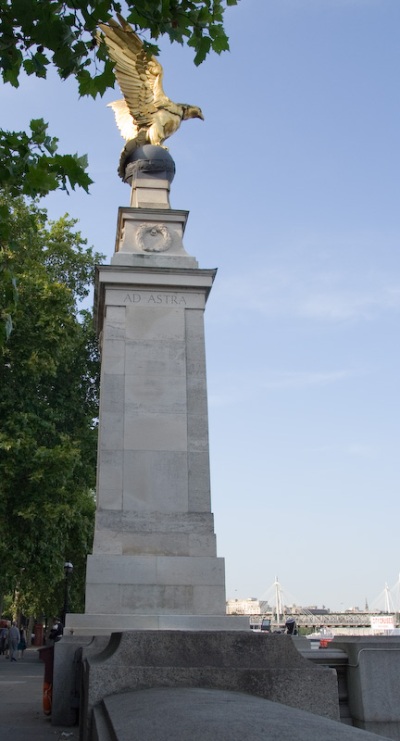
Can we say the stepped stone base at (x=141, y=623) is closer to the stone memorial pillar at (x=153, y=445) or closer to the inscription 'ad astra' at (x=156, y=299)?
the stone memorial pillar at (x=153, y=445)

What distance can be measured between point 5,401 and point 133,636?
54.4 ft

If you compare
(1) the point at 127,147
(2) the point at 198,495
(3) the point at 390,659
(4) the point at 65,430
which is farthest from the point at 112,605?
(4) the point at 65,430

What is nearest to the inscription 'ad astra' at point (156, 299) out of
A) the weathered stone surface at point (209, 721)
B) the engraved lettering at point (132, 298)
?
the engraved lettering at point (132, 298)

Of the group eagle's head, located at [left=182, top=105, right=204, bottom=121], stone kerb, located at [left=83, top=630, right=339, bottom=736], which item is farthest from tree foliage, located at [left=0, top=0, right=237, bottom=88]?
eagle's head, located at [left=182, top=105, right=204, bottom=121]

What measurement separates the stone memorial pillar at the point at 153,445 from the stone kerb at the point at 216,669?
4.94 meters

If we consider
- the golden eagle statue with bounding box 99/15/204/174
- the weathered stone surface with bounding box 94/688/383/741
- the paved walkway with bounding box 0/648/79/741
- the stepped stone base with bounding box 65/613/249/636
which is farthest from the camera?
the golden eagle statue with bounding box 99/15/204/174

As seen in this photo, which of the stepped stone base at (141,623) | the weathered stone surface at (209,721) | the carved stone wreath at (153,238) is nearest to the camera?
the weathered stone surface at (209,721)

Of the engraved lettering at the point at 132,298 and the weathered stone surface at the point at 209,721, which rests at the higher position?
the engraved lettering at the point at 132,298

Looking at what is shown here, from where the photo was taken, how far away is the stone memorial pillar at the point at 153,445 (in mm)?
11008

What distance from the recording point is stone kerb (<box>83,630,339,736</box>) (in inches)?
216

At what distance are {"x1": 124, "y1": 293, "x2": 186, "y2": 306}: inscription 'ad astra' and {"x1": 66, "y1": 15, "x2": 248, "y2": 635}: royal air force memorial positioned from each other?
0.7 inches

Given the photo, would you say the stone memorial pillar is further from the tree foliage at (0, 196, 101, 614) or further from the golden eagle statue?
the tree foliage at (0, 196, 101, 614)

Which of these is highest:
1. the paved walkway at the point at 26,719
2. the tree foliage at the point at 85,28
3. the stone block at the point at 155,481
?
the tree foliage at the point at 85,28

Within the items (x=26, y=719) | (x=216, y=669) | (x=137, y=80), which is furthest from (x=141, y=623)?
(x=137, y=80)
